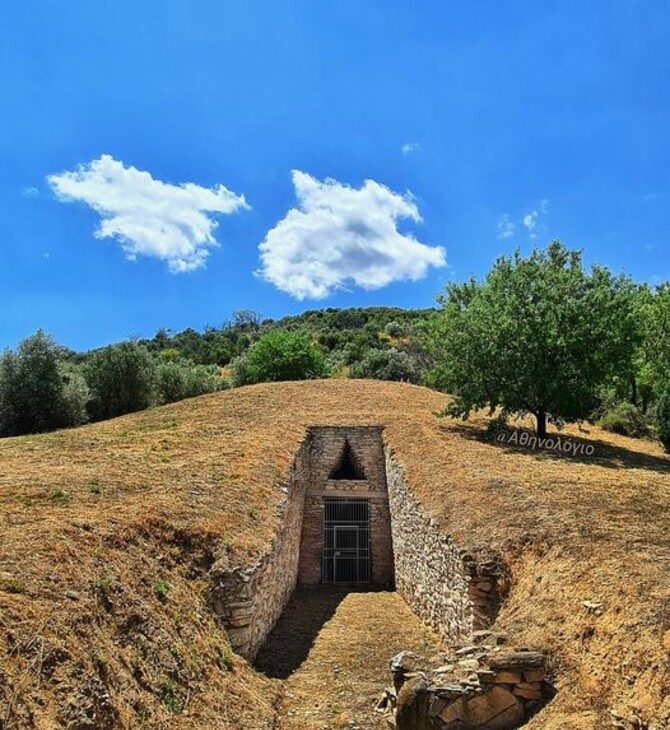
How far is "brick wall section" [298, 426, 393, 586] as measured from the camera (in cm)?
2022

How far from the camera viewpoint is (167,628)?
8.73m

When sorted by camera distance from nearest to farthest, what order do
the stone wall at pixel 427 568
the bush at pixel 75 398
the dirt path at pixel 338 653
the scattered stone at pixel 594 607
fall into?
1. the scattered stone at pixel 594 607
2. the dirt path at pixel 338 653
3. the stone wall at pixel 427 568
4. the bush at pixel 75 398

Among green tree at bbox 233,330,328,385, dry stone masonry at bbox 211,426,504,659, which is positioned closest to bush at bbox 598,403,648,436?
dry stone masonry at bbox 211,426,504,659

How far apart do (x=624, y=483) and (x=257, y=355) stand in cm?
2976

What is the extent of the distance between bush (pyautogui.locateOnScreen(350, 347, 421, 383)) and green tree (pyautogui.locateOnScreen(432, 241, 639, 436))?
90.0ft

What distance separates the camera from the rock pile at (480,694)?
25.1 ft

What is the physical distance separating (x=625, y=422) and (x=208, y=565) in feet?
84.3

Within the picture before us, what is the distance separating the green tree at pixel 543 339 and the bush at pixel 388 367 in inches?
1080

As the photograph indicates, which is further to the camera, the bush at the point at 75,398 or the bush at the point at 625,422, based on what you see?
the bush at the point at 75,398

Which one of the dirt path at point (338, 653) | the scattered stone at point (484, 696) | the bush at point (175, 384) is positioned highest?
the bush at point (175, 384)

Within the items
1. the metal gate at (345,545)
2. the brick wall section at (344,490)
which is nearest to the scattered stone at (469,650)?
the brick wall section at (344,490)

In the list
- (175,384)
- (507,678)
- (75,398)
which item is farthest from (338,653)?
(175,384)

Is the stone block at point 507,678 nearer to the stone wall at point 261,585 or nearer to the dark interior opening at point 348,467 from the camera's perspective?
the stone wall at point 261,585

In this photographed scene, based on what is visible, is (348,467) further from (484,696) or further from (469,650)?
(484,696)
